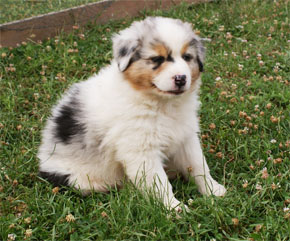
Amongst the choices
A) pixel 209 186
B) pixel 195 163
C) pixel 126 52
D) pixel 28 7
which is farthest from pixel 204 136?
pixel 28 7

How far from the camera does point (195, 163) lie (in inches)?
146

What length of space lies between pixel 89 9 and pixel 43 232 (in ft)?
13.9

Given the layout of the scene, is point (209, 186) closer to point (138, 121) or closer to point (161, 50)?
point (138, 121)

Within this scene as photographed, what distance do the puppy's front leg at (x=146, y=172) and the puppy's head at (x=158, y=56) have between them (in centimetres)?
51

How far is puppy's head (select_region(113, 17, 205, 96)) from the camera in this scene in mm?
3252

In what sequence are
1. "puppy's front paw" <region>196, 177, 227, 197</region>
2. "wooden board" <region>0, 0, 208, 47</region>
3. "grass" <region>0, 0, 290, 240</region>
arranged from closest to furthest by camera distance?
"grass" <region>0, 0, 290, 240</region> → "puppy's front paw" <region>196, 177, 227, 197</region> → "wooden board" <region>0, 0, 208, 47</region>

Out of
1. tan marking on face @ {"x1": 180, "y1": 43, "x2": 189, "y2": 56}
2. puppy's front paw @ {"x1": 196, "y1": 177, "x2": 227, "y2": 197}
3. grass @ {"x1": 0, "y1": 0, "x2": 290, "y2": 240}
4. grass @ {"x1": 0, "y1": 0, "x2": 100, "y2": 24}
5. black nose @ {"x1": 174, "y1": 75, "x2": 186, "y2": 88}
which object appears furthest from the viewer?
grass @ {"x1": 0, "y1": 0, "x2": 100, "y2": 24}

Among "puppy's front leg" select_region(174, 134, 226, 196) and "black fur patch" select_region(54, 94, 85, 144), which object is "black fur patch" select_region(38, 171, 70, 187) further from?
"puppy's front leg" select_region(174, 134, 226, 196)

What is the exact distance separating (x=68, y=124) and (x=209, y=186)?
1238 mm

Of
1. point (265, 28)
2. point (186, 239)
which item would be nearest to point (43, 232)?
point (186, 239)

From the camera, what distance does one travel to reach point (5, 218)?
322 cm

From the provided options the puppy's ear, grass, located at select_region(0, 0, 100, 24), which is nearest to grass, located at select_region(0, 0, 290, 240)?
grass, located at select_region(0, 0, 100, 24)

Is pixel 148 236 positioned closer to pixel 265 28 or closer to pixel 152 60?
pixel 152 60

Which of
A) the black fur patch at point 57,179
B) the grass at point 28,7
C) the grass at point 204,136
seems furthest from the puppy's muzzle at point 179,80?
the grass at point 28,7
